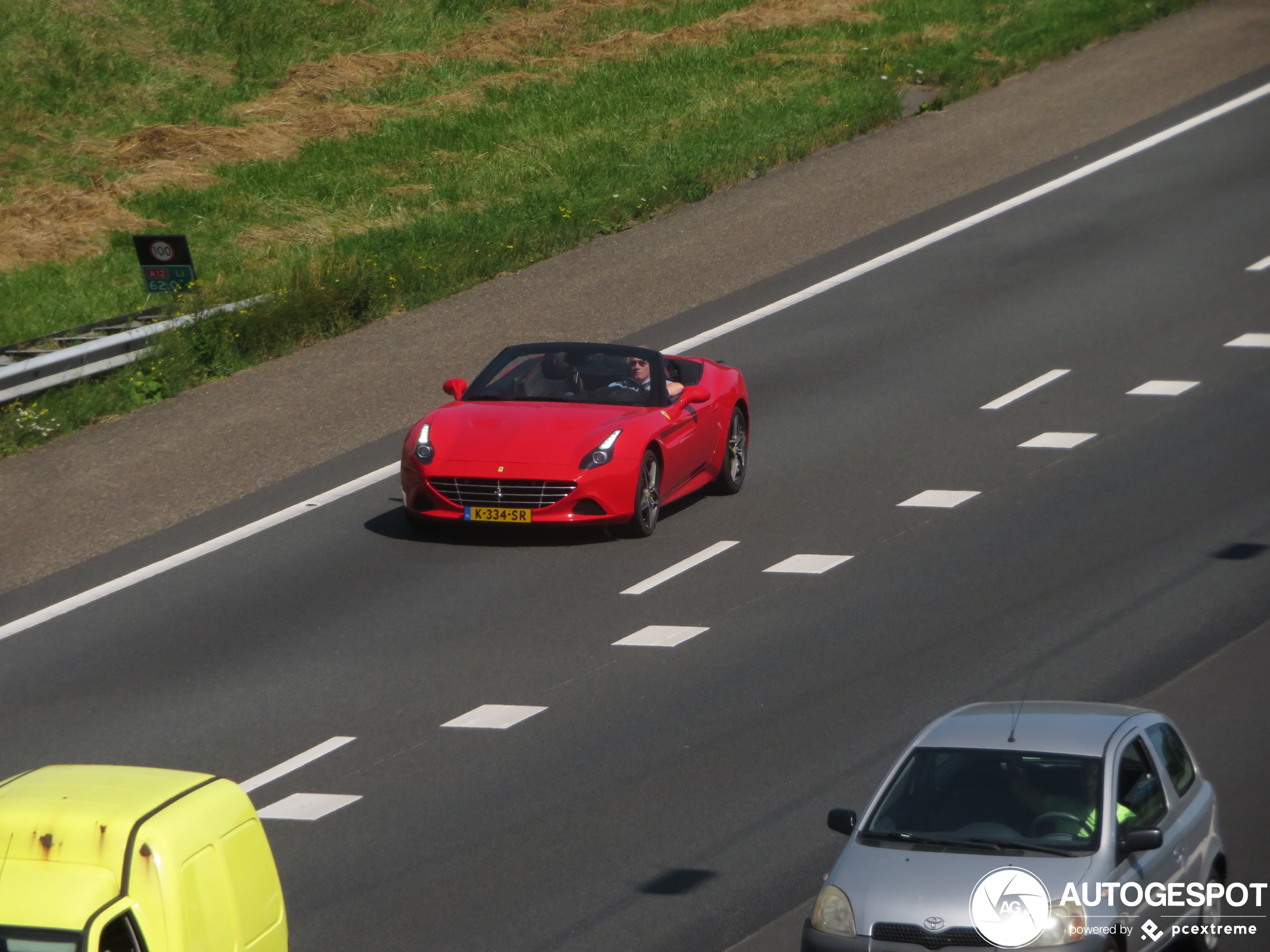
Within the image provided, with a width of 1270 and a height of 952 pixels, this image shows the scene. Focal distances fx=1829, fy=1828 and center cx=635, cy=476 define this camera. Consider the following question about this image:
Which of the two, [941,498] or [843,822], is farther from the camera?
[941,498]

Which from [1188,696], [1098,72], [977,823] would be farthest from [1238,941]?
[1098,72]

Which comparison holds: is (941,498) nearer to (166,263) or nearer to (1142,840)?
(1142,840)

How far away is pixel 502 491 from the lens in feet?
48.8

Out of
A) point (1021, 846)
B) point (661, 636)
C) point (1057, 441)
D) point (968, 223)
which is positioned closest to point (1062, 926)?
point (1021, 846)

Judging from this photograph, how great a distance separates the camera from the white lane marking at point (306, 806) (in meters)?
10.2

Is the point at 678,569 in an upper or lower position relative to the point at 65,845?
lower

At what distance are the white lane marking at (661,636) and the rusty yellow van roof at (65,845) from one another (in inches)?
234

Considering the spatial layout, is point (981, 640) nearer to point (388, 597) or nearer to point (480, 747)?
point (480, 747)

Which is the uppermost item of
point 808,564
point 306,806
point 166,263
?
point 166,263

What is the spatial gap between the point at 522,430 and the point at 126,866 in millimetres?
8919

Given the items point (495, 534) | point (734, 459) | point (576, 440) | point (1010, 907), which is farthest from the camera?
point (734, 459)

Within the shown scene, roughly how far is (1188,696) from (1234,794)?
147cm

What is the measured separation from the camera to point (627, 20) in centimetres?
3800

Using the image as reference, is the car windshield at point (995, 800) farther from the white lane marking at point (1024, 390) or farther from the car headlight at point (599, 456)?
the white lane marking at point (1024, 390)
